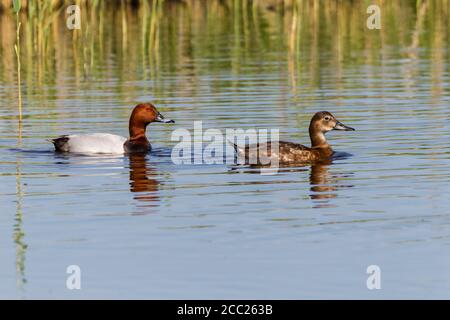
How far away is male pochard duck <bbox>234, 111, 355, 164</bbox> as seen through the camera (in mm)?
14695

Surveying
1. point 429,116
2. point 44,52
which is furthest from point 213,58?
point 429,116

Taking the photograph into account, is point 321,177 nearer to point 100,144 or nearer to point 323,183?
point 323,183

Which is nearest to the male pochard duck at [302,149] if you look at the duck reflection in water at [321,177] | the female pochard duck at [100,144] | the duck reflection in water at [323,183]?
the duck reflection in water at [321,177]

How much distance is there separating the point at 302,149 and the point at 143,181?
225cm

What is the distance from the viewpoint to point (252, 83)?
73.8ft

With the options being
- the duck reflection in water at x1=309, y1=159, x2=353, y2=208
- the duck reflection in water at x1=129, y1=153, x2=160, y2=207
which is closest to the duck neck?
the duck reflection in water at x1=309, y1=159, x2=353, y2=208

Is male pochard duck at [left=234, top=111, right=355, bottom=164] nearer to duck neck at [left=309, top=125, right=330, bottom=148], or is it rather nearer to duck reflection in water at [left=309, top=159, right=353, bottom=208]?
duck neck at [left=309, top=125, right=330, bottom=148]

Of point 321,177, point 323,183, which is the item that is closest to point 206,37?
point 321,177

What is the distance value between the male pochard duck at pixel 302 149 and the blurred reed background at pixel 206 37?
21.5 feet

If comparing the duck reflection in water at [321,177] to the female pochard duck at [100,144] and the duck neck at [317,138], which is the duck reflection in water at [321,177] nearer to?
the duck neck at [317,138]

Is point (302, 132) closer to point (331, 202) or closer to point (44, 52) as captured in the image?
point (331, 202)

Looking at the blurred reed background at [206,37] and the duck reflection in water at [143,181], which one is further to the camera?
the blurred reed background at [206,37]

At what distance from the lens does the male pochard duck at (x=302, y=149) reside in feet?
48.2
